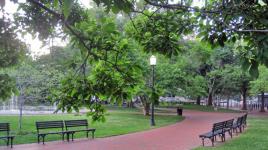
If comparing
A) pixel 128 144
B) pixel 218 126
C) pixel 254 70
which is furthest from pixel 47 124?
pixel 254 70

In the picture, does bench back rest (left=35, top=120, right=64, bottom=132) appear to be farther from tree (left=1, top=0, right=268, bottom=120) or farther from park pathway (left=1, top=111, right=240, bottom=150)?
tree (left=1, top=0, right=268, bottom=120)

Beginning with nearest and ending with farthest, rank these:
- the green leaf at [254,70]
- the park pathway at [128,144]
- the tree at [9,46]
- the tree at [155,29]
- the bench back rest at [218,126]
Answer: the green leaf at [254,70], the tree at [155,29], the tree at [9,46], the park pathway at [128,144], the bench back rest at [218,126]

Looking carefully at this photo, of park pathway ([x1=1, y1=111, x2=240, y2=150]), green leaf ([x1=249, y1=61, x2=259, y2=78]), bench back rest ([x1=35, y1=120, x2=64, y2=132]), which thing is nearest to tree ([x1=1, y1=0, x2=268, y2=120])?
green leaf ([x1=249, y1=61, x2=259, y2=78])

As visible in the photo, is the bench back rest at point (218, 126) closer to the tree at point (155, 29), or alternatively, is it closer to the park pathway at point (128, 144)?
the park pathway at point (128, 144)

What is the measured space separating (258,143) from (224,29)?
1014 cm

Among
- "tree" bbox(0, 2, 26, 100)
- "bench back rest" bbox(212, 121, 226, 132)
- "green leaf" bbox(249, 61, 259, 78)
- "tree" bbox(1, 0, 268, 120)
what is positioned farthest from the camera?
"bench back rest" bbox(212, 121, 226, 132)

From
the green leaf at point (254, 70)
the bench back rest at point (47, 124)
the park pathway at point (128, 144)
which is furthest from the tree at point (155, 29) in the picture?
the bench back rest at point (47, 124)

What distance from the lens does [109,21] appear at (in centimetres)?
430

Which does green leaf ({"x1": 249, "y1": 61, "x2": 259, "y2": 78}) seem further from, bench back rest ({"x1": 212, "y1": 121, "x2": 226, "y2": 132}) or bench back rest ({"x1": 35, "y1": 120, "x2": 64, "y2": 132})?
bench back rest ({"x1": 35, "y1": 120, "x2": 64, "y2": 132})

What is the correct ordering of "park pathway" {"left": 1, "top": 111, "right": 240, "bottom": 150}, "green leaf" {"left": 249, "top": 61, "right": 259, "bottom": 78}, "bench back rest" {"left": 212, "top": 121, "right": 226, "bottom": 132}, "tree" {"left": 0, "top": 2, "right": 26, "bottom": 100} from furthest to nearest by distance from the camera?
"bench back rest" {"left": 212, "top": 121, "right": 226, "bottom": 132}
"park pathway" {"left": 1, "top": 111, "right": 240, "bottom": 150}
"tree" {"left": 0, "top": 2, "right": 26, "bottom": 100}
"green leaf" {"left": 249, "top": 61, "right": 259, "bottom": 78}

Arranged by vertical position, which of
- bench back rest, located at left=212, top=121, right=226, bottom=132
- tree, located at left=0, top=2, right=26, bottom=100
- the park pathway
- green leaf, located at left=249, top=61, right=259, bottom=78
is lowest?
the park pathway

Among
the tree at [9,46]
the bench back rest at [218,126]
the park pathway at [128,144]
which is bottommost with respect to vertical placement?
the park pathway at [128,144]

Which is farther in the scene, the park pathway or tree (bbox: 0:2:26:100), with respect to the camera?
the park pathway

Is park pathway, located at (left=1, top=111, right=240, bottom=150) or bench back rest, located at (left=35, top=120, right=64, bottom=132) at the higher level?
bench back rest, located at (left=35, top=120, right=64, bottom=132)
